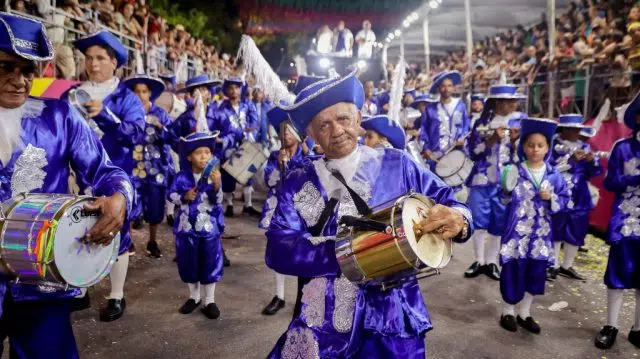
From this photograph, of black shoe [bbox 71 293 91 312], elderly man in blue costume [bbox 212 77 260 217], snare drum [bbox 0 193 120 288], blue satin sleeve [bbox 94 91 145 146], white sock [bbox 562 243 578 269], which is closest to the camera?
snare drum [bbox 0 193 120 288]

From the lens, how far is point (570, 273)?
5.77 metres

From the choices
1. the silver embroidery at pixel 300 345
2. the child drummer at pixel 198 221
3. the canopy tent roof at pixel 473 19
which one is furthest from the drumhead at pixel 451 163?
the canopy tent roof at pixel 473 19

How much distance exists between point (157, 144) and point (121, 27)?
5.70 meters

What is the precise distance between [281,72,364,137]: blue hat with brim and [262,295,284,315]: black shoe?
279 cm

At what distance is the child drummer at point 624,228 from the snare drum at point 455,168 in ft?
6.80

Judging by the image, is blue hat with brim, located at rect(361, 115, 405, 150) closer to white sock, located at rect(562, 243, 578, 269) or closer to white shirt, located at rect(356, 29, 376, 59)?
white sock, located at rect(562, 243, 578, 269)

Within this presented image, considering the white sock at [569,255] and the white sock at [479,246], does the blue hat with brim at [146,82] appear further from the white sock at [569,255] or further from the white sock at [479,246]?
the white sock at [569,255]

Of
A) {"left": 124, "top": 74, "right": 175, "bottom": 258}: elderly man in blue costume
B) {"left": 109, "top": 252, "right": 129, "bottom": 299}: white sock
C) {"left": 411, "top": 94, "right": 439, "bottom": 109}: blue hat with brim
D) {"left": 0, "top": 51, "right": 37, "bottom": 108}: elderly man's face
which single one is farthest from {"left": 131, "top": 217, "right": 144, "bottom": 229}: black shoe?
{"left": 0, "top": 51, "right": 37, "bottom": 108}: elderly man's face

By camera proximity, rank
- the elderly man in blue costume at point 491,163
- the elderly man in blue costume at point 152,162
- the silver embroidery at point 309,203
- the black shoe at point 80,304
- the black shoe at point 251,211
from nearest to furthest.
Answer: the silver embroidery at point 309,203 → the black shoe at point 80,304 → the elderly man in blue costume at point 491,163 → the elderly man in blue costume at point 152,162 → the black shoe at point 251,211

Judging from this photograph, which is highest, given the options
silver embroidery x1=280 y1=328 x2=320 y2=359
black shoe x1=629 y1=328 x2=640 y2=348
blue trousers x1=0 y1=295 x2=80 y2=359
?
blue trousers x1=0 y1=295 x2=80 y2=359

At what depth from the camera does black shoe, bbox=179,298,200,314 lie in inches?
176

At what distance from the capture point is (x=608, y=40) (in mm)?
9234

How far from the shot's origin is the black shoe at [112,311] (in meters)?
4.23

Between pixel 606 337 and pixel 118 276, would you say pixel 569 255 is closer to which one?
pixel 606 337
